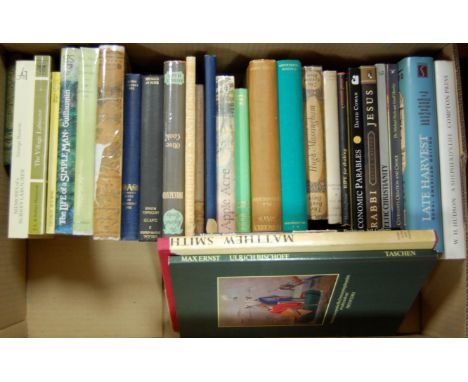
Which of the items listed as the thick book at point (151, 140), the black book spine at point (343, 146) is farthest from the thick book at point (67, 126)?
the black book spine at point (343, 146)

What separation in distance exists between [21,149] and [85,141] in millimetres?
116

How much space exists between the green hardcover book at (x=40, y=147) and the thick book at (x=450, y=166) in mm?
721

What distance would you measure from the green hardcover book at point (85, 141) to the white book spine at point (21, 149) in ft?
0.28

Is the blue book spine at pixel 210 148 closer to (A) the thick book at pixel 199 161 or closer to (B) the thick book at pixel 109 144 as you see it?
(A) the thick book at pixel 199 161

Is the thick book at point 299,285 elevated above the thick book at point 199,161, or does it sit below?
below

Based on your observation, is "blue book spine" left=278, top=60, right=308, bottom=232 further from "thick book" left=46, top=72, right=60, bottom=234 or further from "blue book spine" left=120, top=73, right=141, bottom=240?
"thick book" left=46, top=72, right=60, bottom=234

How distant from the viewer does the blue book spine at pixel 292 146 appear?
2.49ft

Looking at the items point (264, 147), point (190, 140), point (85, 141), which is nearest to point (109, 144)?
point (85, 141)

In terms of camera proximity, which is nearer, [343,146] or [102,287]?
[343,146]

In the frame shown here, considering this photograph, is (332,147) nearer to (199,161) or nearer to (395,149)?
(395,149)

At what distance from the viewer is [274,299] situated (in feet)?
2.48

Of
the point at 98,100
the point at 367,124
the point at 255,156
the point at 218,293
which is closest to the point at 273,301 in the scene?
the point at 218,293

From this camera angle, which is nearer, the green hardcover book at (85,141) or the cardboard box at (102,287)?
the green hardcover book at (85,141)

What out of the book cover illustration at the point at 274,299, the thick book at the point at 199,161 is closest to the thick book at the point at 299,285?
the book cover illustration at the point at 274,299
